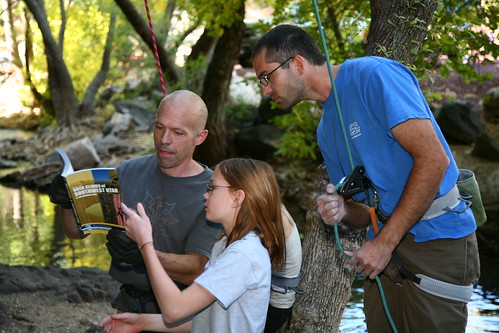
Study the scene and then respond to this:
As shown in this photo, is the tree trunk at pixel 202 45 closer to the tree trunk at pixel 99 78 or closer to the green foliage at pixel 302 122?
the tree trunk at pixel 99 78

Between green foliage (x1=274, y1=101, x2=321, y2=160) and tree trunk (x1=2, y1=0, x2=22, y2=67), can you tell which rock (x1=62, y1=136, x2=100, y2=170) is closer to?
green foliage (x1=274, y1=101, x2=321, y2=160)

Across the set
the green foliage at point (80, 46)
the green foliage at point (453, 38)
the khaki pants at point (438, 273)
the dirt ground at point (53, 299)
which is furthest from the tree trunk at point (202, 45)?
the khaki pants at point (438, 273)

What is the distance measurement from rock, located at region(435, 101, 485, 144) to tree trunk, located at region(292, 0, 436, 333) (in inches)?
284

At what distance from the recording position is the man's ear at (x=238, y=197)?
100 inches

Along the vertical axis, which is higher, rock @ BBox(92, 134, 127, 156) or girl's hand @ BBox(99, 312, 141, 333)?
girl's hand @ BBox(99, 312, 141, 333)

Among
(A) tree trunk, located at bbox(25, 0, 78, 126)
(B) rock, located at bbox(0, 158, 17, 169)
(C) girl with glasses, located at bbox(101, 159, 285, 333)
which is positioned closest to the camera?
(C) girl with glasses, located at bbox(101, 159, 285, 333)

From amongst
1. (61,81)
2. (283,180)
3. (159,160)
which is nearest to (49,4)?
(61,81)

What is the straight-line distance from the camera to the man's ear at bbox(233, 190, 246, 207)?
2.55 metres

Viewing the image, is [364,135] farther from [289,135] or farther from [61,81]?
[61,81]

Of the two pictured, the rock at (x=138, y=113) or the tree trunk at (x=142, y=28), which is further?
the rock at (x=138, y=113)

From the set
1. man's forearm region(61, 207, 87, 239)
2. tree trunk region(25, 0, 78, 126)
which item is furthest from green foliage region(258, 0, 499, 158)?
tree trunk region(25, 0, 78, 126)

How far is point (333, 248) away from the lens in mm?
3771

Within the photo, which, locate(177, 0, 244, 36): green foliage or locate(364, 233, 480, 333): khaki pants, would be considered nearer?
locate(364, 233, 480, 333): khaki pants

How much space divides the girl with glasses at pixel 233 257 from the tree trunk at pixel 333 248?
1.08m
